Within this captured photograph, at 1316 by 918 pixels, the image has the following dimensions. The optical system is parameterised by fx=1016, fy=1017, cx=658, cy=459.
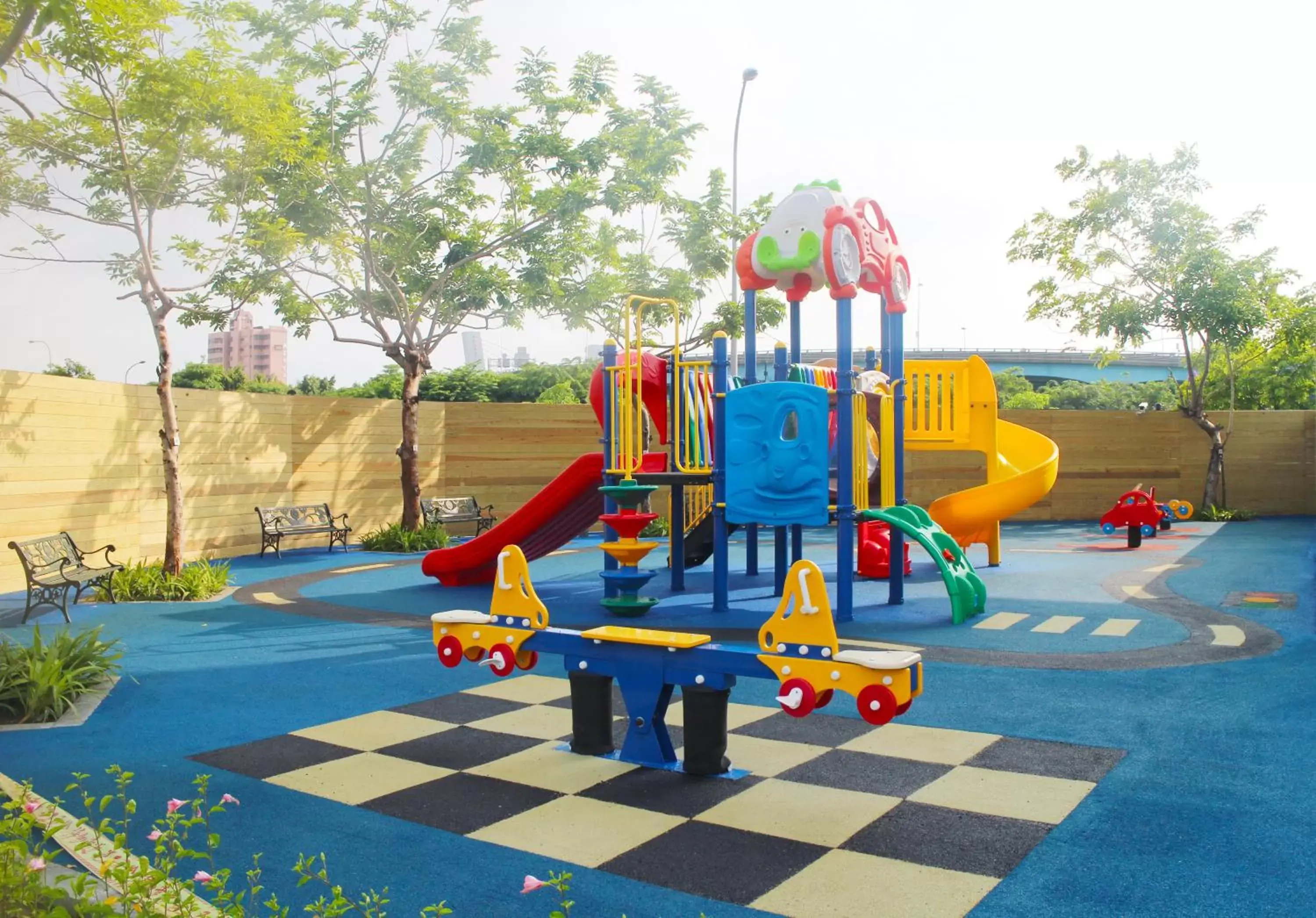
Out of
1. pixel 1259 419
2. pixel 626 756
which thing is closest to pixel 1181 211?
pixel 1259 419

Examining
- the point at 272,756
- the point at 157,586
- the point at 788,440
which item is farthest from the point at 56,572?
the point at 788,440

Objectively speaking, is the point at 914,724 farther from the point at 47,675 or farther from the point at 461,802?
the point at 47,675

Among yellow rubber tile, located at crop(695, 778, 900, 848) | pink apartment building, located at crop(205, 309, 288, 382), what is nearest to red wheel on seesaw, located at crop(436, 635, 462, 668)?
yellow rubber tile, located at crop(695, 778, 900, 848)

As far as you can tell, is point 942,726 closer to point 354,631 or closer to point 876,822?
point 876,822

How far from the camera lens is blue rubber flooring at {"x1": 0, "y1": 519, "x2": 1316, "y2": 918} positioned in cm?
328

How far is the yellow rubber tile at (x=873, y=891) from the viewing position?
3111mm

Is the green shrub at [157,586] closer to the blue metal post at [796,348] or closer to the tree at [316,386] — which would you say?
the blue metal post at [796,348]

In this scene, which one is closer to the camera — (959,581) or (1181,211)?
(959,581)

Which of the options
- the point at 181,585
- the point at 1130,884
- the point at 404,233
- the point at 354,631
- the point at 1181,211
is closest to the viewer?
the point at 1130,884

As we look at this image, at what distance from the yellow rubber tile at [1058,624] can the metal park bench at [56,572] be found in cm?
826

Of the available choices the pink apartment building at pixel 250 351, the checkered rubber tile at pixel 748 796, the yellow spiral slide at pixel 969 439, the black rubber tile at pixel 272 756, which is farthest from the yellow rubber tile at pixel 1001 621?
the pink apartment building at pixel 250 351

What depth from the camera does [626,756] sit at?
15.5 feet

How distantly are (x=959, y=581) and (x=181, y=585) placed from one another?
772 centimetres

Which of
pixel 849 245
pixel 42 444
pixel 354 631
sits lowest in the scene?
pixel 354 631
